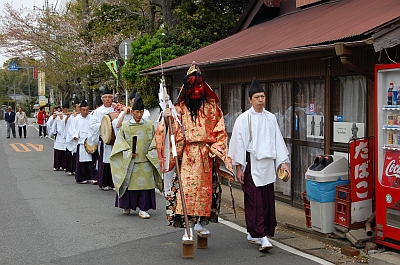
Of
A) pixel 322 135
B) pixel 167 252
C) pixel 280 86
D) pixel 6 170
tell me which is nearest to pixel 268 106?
pixel 280 86

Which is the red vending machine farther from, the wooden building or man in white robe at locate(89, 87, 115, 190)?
man in white robe at locate(89, 87, 115, 190)

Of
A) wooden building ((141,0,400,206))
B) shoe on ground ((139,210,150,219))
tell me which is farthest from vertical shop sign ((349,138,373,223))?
shoe on ground ((139,210,150,219))

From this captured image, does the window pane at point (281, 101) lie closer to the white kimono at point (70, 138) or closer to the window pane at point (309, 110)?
the window pane at point (309, 110)

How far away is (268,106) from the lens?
10062mm

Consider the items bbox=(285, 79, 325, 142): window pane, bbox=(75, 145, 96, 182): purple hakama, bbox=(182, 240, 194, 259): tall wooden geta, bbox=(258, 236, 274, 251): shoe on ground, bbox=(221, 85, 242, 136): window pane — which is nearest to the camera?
bbox=(182, 240, 194, 259): tall wooden geta

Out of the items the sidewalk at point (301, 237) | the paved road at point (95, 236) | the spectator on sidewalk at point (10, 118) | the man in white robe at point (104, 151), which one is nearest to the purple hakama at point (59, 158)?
the man in white robe at point (104, 151)

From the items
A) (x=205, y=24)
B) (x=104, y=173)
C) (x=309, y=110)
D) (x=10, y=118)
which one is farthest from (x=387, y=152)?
(x=10, y=118)

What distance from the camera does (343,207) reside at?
6797 millimetres

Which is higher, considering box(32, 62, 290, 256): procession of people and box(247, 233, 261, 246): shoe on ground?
box(32, 62, 290, 256): procession of people

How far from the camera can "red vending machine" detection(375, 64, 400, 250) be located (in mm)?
6078

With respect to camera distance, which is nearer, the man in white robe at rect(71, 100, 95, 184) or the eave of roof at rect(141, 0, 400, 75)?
the eave of roof at rect(141, 0, 400, 75)

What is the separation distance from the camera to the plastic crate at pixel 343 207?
264 inches

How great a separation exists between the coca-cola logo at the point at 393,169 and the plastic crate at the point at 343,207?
63 centimetres

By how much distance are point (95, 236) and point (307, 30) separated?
4543 millimetres
